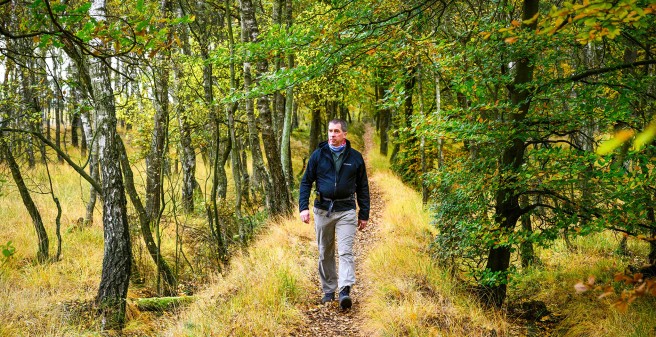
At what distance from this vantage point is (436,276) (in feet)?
19.7

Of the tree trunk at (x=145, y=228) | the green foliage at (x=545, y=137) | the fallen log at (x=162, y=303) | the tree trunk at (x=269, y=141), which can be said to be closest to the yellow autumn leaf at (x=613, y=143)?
the green foliage at (x=545, y=137)

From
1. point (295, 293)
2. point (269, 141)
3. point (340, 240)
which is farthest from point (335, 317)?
point (269, 141)

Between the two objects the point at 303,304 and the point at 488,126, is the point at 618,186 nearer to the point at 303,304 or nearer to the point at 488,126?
the point at 488,126

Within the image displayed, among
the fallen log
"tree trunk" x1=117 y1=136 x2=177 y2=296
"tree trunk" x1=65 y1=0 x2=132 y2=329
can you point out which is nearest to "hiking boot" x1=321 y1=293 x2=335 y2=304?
the fallen log

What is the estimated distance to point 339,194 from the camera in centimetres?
500

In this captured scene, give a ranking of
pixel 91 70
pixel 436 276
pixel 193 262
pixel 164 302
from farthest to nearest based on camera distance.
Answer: pixel 193 262 → pixel 164 302 → pixel 436 276 → pixel 91 70

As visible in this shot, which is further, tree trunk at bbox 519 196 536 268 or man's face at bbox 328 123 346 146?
tree trunk at bbox 519 196 536 268

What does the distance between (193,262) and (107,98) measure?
4962 millimetres

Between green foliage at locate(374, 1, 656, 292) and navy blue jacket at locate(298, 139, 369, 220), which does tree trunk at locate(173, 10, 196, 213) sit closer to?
navy blue jacket at locate(298, 139, 369, 220)

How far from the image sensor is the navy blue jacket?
16.5 ft

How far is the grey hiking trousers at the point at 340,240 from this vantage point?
5.07 m

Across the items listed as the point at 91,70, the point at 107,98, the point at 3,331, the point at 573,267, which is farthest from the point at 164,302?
the point at 573,267

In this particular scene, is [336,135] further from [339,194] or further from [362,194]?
[362,194]

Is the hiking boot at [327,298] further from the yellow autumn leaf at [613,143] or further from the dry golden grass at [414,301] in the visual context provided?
the yellow autumn leaf at [613,143]
